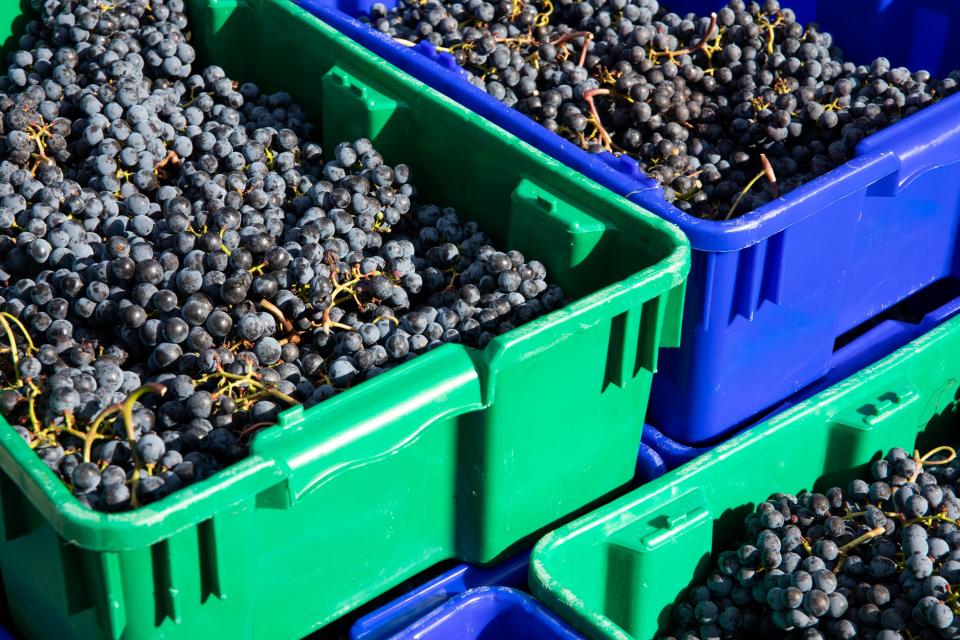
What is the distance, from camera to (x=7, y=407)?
5.38 ft

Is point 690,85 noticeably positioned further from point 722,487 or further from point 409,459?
point 409,459

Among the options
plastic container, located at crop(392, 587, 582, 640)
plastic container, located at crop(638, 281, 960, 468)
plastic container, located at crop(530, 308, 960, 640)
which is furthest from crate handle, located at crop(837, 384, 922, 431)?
plastic container, located at crop(392, 587, 582, 640)

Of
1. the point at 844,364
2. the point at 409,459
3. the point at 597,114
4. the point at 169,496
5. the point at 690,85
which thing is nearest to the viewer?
the point at 169,496

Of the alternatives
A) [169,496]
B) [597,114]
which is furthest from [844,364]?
[169,496]

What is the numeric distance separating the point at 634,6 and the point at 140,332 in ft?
4.92

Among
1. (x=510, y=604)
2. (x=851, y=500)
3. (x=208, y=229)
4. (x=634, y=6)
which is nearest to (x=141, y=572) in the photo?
(x=510, y=604)

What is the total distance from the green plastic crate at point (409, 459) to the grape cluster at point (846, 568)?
25cm

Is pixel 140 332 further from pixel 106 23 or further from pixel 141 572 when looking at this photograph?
pixel 106 23

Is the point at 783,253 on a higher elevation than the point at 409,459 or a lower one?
higher

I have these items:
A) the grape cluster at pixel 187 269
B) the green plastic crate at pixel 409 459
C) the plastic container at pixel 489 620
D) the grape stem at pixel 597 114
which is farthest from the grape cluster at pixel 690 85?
the plastic container at pixel 489 620

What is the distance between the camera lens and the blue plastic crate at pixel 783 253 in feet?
6.48

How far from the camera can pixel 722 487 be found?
1.98 m

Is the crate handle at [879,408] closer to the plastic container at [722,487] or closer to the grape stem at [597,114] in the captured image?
the plastic container at [722,487]

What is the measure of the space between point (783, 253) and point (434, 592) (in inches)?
31.5
